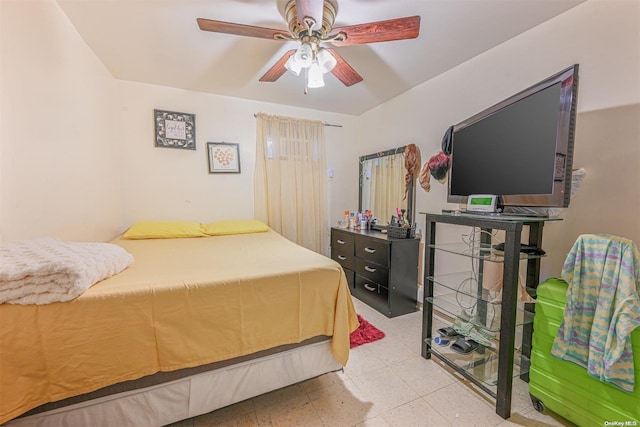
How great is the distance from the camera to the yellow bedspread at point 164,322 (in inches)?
34.6

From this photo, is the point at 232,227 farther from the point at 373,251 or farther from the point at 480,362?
the point at 480,362

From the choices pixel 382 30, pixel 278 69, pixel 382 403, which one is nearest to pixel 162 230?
pixel 278 69

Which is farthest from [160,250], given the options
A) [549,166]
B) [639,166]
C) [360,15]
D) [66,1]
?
[639,166]

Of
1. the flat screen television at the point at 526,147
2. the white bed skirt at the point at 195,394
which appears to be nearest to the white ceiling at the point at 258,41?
the flat screen television at the point at 526,147

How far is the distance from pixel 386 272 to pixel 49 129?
2.70 meters

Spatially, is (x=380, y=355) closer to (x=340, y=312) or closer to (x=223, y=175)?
(x=340, y=312)

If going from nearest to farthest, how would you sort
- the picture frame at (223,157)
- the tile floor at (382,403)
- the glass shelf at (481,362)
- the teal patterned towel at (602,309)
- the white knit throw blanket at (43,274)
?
the white knit throw blanket at (43,274), the teal patterned towel at (602,309), the tile floor at (382,403), the glass shelf at (481,362), the picture frame at (223,157)

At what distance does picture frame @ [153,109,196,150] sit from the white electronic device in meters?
→ 2.86

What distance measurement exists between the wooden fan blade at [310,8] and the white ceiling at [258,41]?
0.34 metres

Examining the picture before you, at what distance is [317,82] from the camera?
1.75m

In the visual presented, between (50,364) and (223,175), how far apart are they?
7.76 feet

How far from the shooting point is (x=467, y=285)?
183 cm

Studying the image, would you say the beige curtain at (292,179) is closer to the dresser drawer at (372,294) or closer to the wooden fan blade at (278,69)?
the dresser drawer at (372,294)

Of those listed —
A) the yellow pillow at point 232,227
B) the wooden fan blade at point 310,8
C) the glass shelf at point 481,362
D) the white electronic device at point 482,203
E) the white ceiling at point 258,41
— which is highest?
the white ceiling at point 258,41
